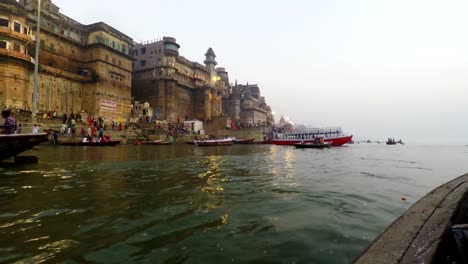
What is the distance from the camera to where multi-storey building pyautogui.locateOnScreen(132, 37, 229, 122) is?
2392 inches

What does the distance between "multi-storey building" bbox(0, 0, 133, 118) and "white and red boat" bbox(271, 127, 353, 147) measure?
115ft

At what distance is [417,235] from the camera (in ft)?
8.66

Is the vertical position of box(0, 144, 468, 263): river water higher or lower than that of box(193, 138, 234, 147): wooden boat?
lower

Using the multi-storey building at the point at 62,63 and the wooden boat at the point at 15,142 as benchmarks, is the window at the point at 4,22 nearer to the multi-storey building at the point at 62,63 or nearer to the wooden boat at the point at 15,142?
the multi-storey building at the point at 62,63

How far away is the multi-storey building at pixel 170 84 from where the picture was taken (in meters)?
60.8

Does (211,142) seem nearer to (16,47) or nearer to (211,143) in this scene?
(211,143)

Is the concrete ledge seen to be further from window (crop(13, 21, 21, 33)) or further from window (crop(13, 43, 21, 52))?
window (crop(13, 21, 21, 33))

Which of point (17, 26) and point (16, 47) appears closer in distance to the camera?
point (16, 47)

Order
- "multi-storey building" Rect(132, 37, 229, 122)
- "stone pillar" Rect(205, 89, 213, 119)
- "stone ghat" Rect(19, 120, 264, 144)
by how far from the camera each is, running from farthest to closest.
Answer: "stone pillar" Rect(205, 89, 213, 119) → "multi-storey building" Rect(132, 37, 229, 122) → "stone ghat" Rect(19, 120, 264, 144)

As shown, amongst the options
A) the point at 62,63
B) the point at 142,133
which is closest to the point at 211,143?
the point at 142,133

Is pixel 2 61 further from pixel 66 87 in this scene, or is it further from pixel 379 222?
pixel 379 222

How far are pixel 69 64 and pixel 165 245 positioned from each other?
5358 centimetres

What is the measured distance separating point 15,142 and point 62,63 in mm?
41823

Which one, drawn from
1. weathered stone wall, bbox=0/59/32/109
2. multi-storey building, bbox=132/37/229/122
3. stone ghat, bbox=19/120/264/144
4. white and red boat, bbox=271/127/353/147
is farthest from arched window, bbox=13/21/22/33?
white and red boat, bbox=271/127/353/147
